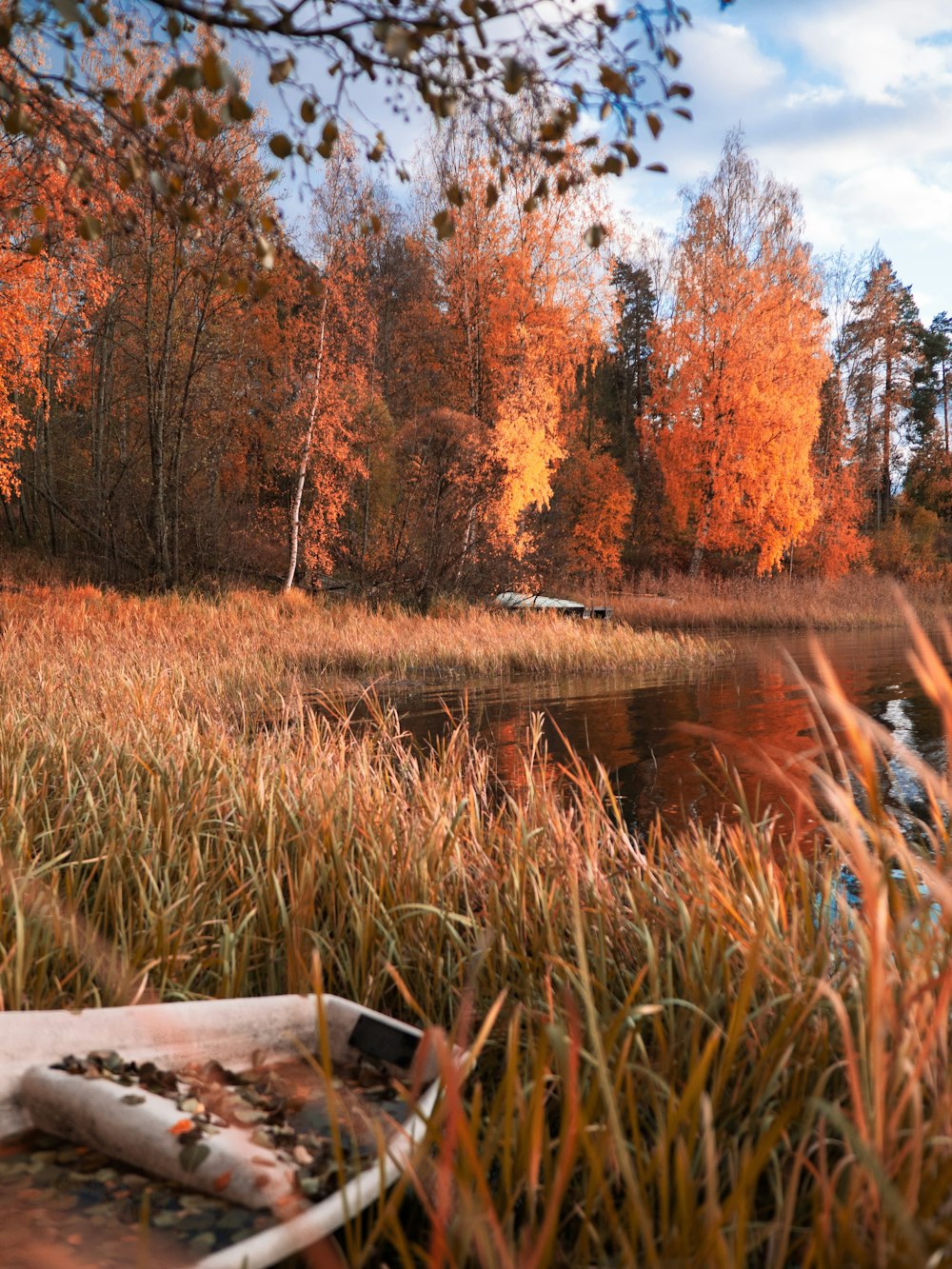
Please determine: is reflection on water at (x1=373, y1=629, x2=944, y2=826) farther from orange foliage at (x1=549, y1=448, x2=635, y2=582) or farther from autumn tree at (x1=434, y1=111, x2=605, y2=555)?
orange foliage at (x1=549, y1=448, x2=635, y2=582)

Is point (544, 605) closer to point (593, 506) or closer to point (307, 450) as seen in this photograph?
point (307, 450)

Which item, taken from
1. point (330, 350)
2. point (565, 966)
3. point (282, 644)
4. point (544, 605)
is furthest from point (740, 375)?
point (565, 966)

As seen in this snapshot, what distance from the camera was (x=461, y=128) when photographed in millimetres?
18141

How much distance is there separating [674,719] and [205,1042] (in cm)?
850

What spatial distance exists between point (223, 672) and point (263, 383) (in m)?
10.9

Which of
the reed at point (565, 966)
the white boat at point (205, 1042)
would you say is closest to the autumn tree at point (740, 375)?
the reed at point (565, 966)

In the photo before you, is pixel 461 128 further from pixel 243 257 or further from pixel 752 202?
pixel 243 257

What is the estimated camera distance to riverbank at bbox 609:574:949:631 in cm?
2267

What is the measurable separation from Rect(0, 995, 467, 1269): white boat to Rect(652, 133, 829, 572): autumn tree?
80.8ft

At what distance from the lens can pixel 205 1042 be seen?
2.02 m

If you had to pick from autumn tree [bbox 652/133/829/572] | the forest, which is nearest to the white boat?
the forest

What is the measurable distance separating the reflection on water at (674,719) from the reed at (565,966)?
1.98 m

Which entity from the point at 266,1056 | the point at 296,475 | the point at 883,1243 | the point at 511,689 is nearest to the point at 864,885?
the point at 883,1243

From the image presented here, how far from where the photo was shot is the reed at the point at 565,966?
1256mm
